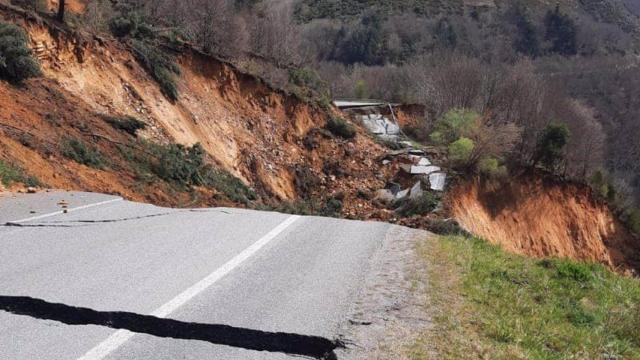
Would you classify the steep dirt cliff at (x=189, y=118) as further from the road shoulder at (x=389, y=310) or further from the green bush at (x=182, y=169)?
the road shoulder at (x=389, y=310)

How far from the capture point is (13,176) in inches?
421

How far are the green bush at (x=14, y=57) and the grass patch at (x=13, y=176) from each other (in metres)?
4.68

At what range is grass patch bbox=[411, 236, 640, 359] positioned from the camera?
4.88m

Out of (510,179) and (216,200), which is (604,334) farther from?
(510,179)

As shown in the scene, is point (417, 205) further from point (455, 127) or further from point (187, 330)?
point (187, 330)

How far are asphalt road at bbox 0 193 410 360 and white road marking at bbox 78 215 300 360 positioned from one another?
13mm

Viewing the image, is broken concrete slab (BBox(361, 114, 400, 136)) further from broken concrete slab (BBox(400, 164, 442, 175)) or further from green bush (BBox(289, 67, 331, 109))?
broken concrete slab (BBox(400, 164, 442, 175))

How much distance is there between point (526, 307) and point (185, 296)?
3368 mm

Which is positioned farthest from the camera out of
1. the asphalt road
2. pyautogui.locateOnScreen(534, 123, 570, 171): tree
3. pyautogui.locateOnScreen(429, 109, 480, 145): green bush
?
pyautogui.locateOnScreen(534, 123, 570, 171): tree

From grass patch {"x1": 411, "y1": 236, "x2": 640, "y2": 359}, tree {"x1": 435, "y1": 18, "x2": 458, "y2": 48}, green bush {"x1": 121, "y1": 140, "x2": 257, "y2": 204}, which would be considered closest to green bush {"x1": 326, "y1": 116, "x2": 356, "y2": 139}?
green bush {"x1": 121, "y1": 140, "x2": 257, "y2": 204}

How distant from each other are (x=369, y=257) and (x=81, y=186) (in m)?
7.63

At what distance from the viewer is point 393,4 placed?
11538 cm

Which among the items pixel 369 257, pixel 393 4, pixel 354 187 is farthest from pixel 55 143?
pixel 393 4

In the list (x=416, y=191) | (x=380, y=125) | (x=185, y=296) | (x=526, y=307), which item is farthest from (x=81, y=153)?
(x=380, y=125)
